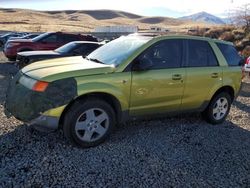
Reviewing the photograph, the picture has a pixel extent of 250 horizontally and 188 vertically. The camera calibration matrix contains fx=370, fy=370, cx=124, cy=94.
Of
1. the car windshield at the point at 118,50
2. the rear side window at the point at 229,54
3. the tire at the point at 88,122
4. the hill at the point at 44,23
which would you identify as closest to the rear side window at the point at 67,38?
the car windshield at the point at 118,50

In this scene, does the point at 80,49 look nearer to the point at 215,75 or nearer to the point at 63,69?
the point at 215,75

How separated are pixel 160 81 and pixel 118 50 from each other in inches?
35.3

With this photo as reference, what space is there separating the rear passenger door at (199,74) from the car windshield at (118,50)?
3.08 feet

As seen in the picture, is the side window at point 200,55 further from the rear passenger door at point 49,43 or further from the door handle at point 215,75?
the rear passenger door at point 49,43

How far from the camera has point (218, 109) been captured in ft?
23.7

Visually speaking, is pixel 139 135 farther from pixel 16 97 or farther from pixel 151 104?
pixel 16 97

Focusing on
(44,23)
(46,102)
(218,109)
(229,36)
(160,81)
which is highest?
(160,81)

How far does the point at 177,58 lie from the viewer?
636 cm

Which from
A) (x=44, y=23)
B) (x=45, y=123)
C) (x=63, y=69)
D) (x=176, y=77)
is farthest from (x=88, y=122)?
(x=44, y=23)

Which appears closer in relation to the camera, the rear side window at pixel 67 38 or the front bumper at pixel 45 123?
the front bumper at pixel 45 123

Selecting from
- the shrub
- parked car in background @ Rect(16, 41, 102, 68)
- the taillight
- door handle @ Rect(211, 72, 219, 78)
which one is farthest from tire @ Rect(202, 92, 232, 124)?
the shrub

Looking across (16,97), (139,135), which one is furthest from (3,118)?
(139,135)

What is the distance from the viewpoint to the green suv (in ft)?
17.0

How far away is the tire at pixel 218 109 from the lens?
711 cm
